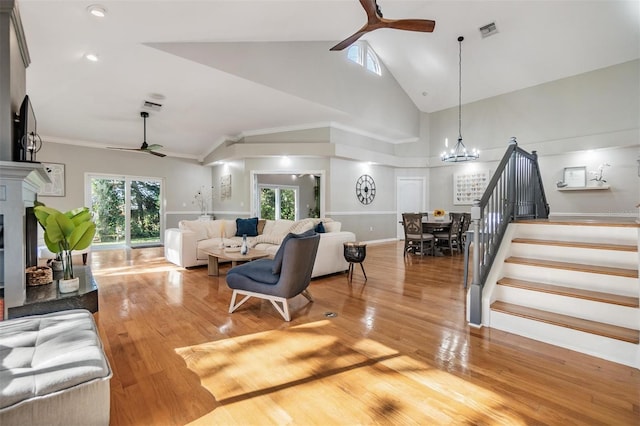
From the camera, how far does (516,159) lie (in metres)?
3.59

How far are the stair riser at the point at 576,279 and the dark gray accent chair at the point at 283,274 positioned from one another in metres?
2.07

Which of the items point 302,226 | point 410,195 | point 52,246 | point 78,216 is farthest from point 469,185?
point 52,246

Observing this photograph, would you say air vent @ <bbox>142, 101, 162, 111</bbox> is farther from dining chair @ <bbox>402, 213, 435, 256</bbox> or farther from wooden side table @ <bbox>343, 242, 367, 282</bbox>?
dining chair @ <bbox>402, 213, 435, 256</bbox>

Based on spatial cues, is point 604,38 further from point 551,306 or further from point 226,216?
point 226,216

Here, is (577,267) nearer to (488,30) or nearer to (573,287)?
(573,287)

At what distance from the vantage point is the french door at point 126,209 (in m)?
8.45

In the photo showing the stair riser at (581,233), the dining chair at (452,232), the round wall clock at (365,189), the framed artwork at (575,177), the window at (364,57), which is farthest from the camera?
the round wall clock at (365,189)

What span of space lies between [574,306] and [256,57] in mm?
5555

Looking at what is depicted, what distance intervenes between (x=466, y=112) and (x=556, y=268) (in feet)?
24.3

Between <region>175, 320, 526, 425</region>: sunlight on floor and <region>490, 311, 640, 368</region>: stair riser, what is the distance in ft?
3.54

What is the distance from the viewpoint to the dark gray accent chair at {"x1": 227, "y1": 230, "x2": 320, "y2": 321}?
299 cm

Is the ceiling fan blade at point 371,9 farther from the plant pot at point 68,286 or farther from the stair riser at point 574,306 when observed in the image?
the plant pot at point 68,286

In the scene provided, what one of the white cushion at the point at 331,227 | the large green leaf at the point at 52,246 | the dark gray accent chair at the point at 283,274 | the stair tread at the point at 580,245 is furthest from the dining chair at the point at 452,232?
the large green leaf at the point at 52,246

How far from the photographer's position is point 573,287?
109 inches
